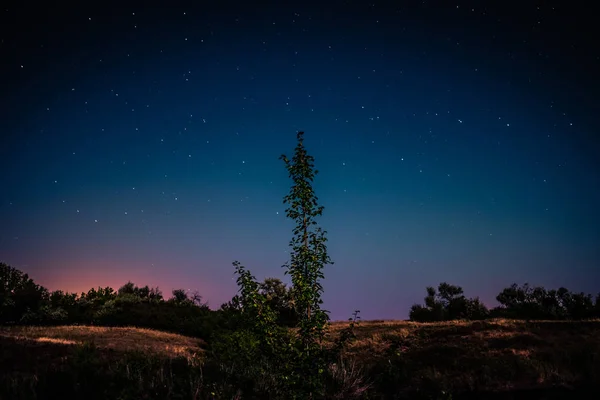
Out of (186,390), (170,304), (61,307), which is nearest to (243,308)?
(186,390)

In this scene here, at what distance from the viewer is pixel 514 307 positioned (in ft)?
173

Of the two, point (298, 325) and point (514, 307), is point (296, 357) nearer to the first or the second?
point (298, 325)

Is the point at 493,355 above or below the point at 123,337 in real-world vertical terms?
above

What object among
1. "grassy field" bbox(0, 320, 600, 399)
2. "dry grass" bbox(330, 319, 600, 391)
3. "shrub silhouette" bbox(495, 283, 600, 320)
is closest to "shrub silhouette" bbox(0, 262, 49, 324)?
"grassy field" bbox(0, 320, 600, 399)

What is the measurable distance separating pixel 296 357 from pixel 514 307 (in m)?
55.1

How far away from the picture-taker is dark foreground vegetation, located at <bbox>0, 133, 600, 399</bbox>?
850 centimetres

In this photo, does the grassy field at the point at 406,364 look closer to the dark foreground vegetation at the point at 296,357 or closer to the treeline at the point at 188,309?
the dark foreground vegetation at the point at 296,357

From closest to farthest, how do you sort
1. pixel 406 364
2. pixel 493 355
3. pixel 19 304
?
1. pixel 406 364
2. pixel 493 355
3. pixel 19 304

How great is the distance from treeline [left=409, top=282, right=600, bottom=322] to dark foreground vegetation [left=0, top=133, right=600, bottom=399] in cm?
1911

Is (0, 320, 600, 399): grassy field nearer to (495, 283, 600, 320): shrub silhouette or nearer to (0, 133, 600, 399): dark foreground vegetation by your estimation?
(0, 133, 600, 399): dark foreground vegetation

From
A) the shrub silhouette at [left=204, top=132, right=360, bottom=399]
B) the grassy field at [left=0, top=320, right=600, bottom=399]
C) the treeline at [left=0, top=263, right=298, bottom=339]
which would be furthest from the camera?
the treeline at [left=0, top=263, right=298, bottom=339]

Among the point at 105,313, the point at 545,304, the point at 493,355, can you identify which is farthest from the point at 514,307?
the point at 105,313

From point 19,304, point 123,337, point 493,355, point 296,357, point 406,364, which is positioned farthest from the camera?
point 19,304

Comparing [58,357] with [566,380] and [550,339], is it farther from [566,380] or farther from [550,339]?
[550,339]
